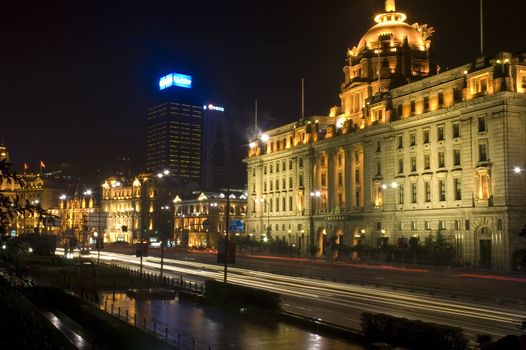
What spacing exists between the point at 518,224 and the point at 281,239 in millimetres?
53636

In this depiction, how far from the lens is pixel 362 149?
307 ft

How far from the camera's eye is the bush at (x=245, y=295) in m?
29.7

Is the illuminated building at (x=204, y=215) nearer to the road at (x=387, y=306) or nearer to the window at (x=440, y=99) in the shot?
the window at (x=440, y=99)

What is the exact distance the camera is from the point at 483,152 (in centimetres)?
7056

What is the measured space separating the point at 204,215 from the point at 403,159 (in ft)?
229

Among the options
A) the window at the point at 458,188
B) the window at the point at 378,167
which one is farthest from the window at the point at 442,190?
the window at the point at 378,167

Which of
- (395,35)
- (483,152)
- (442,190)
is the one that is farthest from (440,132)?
(395,35)

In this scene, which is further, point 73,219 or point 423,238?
point 73,219

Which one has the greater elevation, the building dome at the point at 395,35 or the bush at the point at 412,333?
the building dome at the point at 395,35

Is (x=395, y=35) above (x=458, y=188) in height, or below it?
above

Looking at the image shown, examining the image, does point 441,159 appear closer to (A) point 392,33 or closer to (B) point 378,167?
(B) point 378,167

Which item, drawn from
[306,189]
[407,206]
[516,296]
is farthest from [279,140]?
[516,296]

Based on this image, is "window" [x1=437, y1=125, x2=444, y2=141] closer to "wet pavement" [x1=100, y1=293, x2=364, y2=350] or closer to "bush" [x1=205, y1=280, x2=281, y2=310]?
"bush" [x1=205, y1=280, x2=281, y2=310]

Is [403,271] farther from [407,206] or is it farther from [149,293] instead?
[149,293]
